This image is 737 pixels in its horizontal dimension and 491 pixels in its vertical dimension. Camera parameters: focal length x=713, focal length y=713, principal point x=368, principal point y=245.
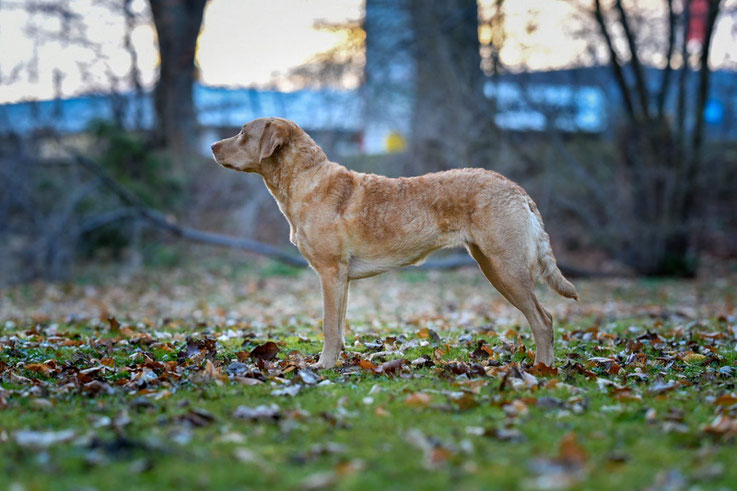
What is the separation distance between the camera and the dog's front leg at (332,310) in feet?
21.0

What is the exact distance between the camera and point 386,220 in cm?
661

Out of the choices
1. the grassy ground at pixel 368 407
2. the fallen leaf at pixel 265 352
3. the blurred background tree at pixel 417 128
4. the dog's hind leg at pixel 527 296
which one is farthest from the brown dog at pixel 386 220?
the blurred background tree at pixel 417 128

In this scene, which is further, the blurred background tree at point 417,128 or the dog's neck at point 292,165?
the blurred background tree at point 417,128

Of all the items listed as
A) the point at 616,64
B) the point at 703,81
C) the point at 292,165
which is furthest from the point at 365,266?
the point at 703,81

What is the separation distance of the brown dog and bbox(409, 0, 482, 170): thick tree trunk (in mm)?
11794

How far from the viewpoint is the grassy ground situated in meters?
3.54

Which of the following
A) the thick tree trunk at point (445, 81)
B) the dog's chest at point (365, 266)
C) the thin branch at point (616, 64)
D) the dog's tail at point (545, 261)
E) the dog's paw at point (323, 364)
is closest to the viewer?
the dog's paw at point (323, 364)

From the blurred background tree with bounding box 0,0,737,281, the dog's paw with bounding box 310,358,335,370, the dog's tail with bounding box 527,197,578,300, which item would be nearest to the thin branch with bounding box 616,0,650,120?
the blurred background tree with bounding box 0,0,737,281

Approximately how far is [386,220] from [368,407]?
221cm

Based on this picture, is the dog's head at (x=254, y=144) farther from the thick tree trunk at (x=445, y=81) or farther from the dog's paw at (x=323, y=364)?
the thick tree trunk at (x=445, y=81)

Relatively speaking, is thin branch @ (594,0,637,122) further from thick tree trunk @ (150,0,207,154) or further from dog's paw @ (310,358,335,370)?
thick tree trunk @ (150,0,207,154)

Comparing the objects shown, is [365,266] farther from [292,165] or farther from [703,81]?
[703,81]

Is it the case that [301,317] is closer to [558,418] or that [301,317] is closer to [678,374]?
[678,374]

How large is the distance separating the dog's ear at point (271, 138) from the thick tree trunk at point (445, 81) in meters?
11.8
